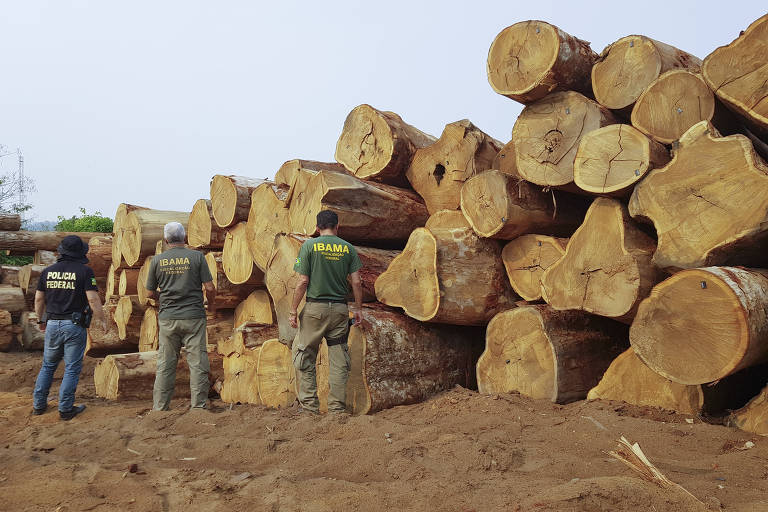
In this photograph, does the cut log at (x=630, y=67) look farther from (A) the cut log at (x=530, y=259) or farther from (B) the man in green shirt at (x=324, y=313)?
(B) the man in green shirt at (x=324, y=313)

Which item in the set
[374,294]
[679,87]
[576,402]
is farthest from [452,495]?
[679,87]

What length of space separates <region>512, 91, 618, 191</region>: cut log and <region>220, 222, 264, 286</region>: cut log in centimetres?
324

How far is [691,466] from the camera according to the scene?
129 inches

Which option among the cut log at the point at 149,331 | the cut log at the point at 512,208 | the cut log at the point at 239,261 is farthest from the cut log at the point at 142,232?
the cut log at the point at 512,208

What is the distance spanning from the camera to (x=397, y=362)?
17.0ft

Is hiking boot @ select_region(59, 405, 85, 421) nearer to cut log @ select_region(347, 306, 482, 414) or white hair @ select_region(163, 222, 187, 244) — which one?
white hair @ select_region(163, 222, 187, 244)

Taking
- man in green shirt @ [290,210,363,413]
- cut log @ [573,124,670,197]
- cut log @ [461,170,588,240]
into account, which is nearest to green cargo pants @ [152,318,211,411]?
man in green shirt @ [290,210,363,413]

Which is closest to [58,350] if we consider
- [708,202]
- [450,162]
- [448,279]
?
[448,279]

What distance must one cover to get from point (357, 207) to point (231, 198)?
1893 mm

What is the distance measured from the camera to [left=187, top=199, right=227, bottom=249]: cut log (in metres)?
7.53

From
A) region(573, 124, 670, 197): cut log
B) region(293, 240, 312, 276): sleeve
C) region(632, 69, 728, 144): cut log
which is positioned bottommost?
region(293, 240, 312, 276): sleeve

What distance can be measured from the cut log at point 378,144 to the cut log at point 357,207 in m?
0.22

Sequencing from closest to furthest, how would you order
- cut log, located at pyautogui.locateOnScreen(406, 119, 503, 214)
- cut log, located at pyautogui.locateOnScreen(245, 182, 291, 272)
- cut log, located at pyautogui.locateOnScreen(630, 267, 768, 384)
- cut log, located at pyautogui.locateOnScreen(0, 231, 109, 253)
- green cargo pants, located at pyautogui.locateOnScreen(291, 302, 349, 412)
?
cut log, located at pyautogui.locateOnScreen(630, 267, 768, 384)
green cargo pants, located at pyautogui.locateOnScreen(291, 302, 349, 412)
cut log, located at pyautogui.locateOnScreen(406, 119, 503, 214)
cut log, located at pyautogui.locateOnScreen(245, 182, 291, 272)
cut log, located at pyautogui.locateOnScreen(0, 231, 109, 253)

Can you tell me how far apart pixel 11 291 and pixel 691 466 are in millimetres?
11335
